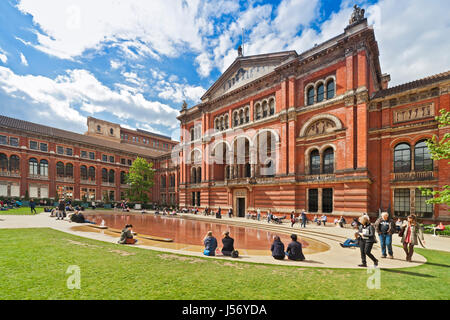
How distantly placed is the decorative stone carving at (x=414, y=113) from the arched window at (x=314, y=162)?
8183 mm

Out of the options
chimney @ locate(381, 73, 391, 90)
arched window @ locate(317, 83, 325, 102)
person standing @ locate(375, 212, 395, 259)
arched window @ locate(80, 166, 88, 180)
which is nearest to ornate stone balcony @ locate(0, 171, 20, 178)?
arched window @ locate(80, 166, 88, 180)

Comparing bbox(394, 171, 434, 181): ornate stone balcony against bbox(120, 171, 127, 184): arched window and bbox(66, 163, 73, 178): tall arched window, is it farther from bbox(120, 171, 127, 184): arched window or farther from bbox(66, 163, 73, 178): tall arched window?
bbox(66, 163, 73, 178): tall arched window

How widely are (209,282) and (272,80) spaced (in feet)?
95.9

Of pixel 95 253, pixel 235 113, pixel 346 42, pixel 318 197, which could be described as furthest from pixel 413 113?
pixel 95 253

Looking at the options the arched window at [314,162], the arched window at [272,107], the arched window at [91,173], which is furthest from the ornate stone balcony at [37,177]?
the arched window at [314,162]

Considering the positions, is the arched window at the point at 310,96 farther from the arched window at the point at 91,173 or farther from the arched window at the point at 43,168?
the arched window at the point at 43,168

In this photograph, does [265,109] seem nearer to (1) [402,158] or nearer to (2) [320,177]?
(2) [320,177]

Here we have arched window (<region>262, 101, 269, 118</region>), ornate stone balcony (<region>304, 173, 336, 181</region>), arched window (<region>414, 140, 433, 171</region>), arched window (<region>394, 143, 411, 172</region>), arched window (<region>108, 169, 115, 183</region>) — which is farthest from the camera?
arched window (<region>108, 169, 115, 183</region>)

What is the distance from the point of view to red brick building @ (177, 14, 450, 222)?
20891 millimetres

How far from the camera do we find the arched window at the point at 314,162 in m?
25.9

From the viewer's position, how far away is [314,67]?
26.4 m

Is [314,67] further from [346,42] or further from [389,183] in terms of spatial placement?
[389,183]

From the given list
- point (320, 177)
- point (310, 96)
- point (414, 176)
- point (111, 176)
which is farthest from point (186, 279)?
point (111, 176)

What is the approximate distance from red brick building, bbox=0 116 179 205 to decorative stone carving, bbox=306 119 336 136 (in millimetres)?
34497
